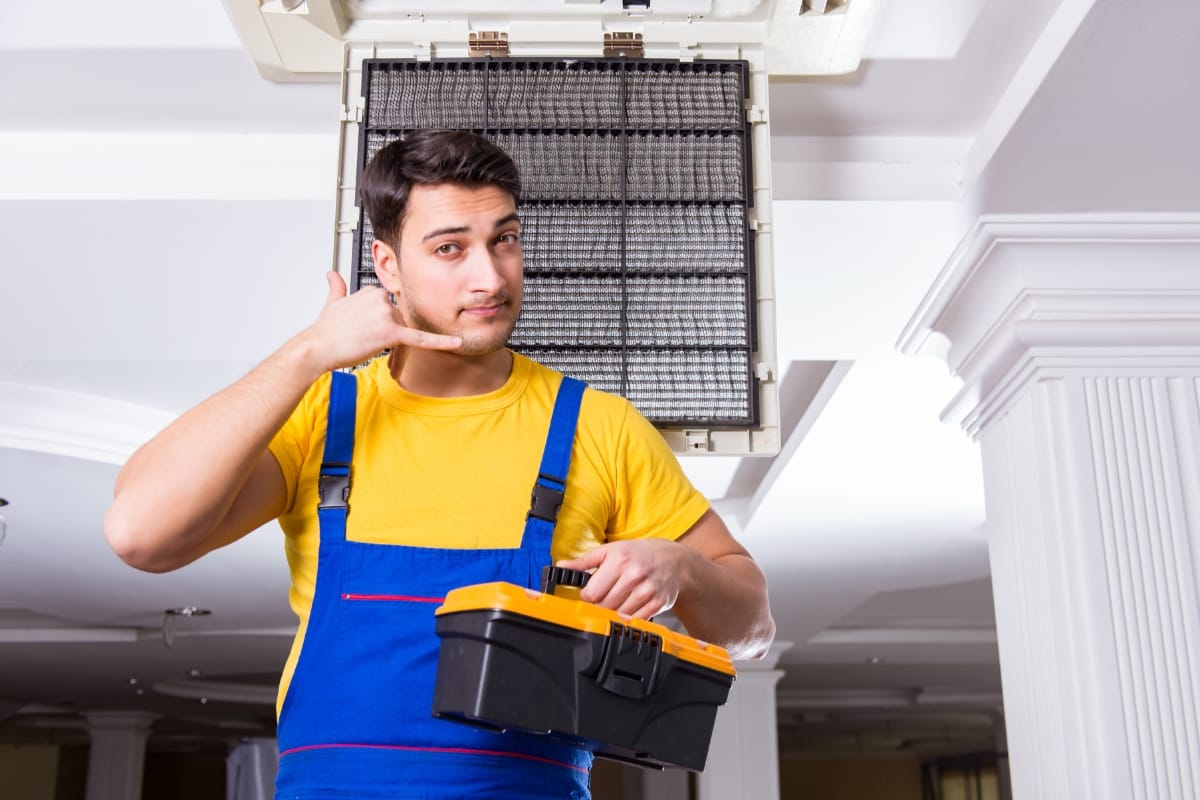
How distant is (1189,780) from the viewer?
2.29m


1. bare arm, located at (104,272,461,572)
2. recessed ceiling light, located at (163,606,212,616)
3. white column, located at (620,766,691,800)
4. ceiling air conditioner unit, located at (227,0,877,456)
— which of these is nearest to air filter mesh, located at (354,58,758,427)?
ceiling air conditioner unit, located at (227,0,877,456)

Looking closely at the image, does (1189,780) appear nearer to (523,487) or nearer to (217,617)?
(523,487)

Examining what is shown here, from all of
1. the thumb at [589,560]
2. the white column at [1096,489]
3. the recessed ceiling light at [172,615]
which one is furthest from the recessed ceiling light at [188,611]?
the thumb at [589,560]

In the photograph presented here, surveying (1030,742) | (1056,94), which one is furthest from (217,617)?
(1056,94)

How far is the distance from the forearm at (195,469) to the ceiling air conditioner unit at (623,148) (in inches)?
26.3

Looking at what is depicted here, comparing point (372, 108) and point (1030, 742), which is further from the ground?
point (372, 108)

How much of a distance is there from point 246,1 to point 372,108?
266mm

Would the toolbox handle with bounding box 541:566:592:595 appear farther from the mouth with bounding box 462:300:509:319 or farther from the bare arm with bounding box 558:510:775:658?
the mouth with bounding box 462:300:509:319

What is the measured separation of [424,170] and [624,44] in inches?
29.2

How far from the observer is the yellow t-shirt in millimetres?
1280

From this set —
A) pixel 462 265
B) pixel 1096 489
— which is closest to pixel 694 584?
pixel 462 265

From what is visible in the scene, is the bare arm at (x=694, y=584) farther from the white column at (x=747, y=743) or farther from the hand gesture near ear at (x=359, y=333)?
the white column at (x=747, y=743)

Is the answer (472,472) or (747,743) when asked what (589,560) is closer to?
(472,472)

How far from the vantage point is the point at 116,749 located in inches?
472
